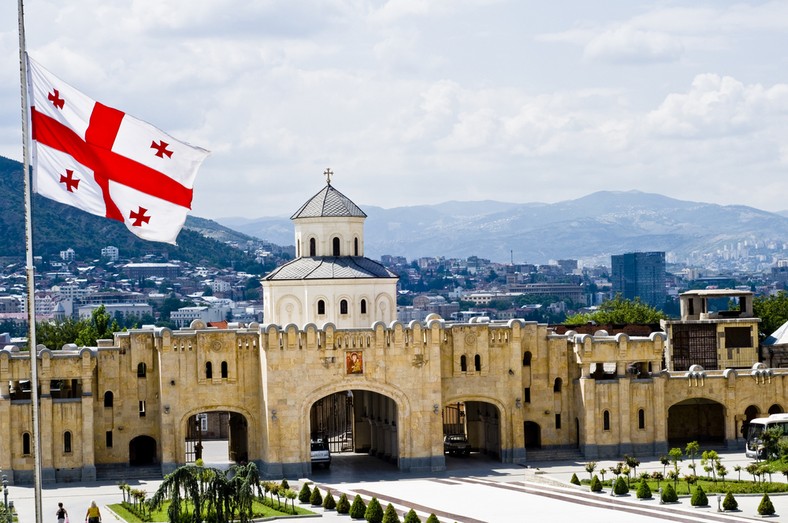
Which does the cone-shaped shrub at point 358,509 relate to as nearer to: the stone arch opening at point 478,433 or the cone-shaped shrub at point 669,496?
the cone-shaped shrub at point 669,496

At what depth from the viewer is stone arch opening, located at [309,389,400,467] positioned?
83.3m

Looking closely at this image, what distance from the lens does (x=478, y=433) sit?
87875 millimetres

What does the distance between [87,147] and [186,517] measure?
2428cm

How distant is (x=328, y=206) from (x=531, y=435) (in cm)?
1702

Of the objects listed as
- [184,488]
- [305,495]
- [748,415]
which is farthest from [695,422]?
[184,488]

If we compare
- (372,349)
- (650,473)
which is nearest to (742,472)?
(650,473)

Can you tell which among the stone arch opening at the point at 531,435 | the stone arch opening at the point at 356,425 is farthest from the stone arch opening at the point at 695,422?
the stone arch opening at the point at 356,425

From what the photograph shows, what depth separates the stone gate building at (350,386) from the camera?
7881 cm

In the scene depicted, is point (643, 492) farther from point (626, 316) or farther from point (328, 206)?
point (626, 316)

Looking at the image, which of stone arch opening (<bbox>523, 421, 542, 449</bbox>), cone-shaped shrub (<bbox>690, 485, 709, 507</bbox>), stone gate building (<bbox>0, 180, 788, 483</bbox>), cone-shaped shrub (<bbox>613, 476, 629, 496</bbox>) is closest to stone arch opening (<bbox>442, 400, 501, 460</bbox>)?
stone gate building (<bbox>0, 180, 788, 483</bbox>)

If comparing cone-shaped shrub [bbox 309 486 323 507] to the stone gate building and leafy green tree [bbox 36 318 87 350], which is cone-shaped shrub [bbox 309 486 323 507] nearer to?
the stone gate building

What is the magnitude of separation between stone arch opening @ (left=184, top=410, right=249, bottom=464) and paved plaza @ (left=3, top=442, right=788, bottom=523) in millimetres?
1144

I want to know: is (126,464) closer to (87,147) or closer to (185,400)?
(185,400)

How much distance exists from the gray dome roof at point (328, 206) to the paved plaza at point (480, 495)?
13.5 metres
